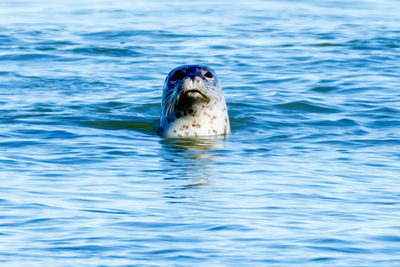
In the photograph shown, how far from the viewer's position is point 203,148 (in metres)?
11.6

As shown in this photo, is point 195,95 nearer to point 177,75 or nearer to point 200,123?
point 177,75

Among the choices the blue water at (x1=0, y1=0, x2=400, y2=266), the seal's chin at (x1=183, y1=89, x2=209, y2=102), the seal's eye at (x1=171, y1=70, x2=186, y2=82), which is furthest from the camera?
the seal's eye at (x1=171, y1=70, x2=186, y2=82)

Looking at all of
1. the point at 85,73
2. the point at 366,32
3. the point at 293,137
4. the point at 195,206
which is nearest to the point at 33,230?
the point at 195,206

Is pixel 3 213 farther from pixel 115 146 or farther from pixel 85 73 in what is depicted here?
pixel 85 73

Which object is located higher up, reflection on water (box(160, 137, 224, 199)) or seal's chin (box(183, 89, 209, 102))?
seal's chin (box(183, 89, 209, 102))

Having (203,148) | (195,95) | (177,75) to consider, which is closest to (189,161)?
(203,148)

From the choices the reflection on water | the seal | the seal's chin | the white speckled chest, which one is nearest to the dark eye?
the seal

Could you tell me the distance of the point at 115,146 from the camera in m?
11.5

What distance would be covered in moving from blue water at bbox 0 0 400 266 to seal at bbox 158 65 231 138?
29 centimetres

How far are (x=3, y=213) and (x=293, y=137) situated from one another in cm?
518

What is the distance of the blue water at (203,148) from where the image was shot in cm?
700

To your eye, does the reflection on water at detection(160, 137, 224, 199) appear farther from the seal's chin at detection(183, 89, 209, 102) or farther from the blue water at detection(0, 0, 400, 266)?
A: the seal's chin at detection(183, 89, 209, 102)

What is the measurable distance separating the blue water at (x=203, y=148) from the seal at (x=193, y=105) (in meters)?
0.29

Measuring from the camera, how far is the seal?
11797 mm
